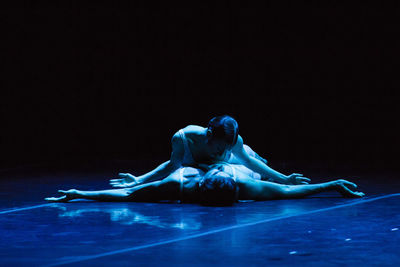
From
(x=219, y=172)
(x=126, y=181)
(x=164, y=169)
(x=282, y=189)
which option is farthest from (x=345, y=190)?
(x=126, y=181)

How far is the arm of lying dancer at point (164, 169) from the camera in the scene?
538cm

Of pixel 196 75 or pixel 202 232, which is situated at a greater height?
pixel 196 75

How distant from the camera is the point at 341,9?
356 inches

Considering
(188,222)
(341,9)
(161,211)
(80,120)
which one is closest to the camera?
(188,222)

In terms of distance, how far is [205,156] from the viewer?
5367mm

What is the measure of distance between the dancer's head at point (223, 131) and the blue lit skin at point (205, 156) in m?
0.01

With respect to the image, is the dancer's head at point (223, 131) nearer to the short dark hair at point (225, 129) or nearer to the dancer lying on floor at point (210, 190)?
the short dark hair at point (225, 129)

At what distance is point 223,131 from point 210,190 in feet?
1.37

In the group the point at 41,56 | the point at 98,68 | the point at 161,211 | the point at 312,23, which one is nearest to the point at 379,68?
the point at 312,23

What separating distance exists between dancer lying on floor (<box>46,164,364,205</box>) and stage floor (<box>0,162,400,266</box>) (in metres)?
0.09

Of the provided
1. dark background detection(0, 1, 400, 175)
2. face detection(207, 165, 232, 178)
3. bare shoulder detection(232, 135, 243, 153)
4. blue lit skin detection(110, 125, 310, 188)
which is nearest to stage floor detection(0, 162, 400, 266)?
face detection(207, 165, 232, 178)

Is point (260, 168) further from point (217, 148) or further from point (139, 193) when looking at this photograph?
point (139, 193)

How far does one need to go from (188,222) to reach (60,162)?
14.5 ft

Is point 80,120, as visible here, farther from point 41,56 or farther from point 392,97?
point 392,97
